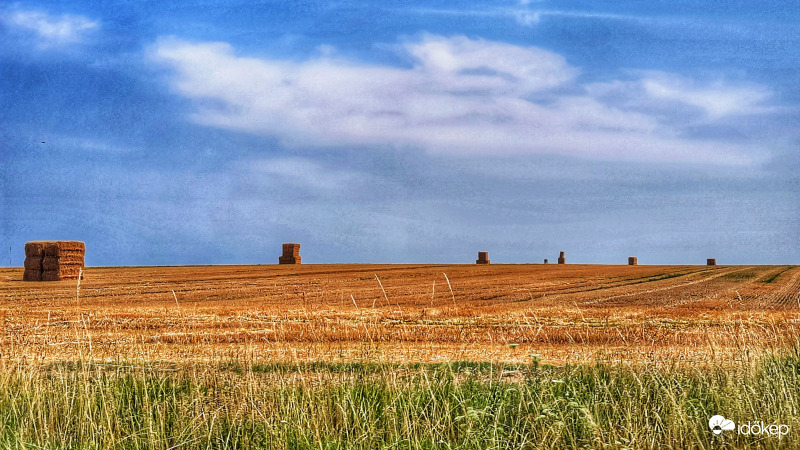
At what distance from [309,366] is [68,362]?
3.94 m

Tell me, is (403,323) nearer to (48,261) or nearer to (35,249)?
(48,261)

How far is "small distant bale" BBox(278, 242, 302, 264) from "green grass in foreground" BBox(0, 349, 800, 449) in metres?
39.7

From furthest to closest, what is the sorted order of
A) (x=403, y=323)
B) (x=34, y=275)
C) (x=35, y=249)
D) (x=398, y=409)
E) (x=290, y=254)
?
(x=290, y=254) → (x=35, y=249) → (x=34, y=275) → (x=403, y=323) → (x=398, y=409)

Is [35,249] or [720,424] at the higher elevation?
[35,249]

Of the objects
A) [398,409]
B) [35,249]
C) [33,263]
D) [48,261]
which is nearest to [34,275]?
[33,263]

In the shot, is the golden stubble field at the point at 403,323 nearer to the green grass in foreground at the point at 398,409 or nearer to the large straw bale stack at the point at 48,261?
the green grass in foreground at the point at 398,409

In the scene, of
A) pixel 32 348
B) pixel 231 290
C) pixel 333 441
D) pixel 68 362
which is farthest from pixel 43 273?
pixel 333 441

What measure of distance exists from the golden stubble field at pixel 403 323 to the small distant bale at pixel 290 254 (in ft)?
61.6

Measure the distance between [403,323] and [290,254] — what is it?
3438 centimetres

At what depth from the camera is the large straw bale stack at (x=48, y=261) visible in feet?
108

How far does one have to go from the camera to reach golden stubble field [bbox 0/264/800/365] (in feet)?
34.1

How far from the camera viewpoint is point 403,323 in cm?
1484

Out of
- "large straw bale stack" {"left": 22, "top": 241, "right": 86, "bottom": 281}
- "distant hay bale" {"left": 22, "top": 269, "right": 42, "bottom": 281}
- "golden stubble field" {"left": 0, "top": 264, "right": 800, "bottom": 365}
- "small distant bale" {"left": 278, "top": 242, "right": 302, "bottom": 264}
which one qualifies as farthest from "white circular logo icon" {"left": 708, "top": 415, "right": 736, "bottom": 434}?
"small distant bale" {"left": 278, "top": 242, "right": 302, "bottom": 264}

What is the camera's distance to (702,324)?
1471 centimetres
